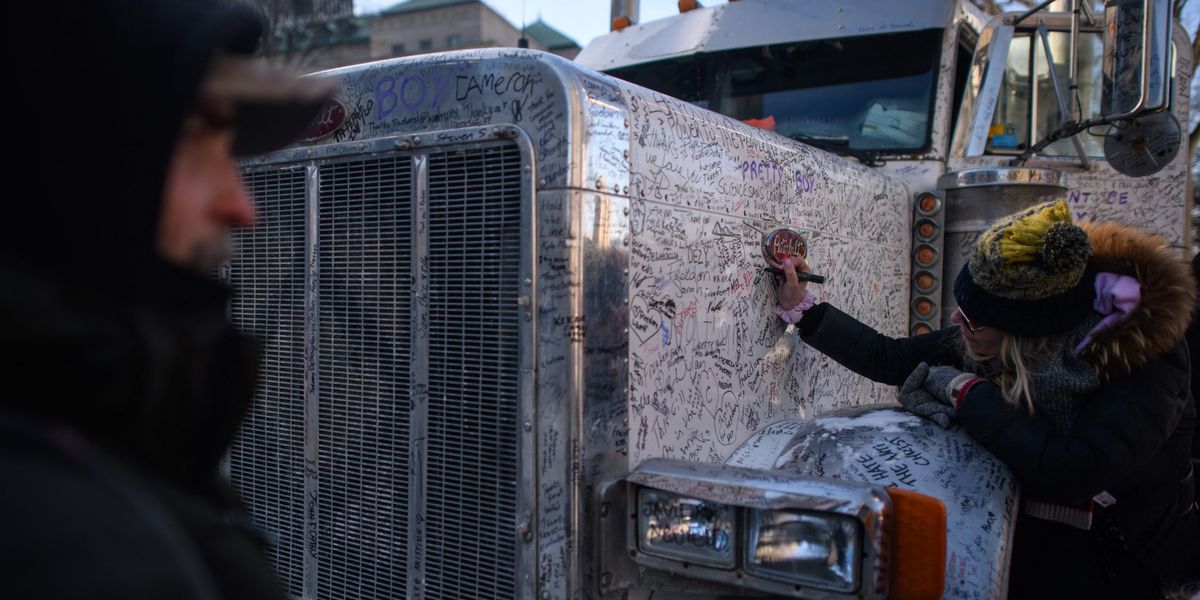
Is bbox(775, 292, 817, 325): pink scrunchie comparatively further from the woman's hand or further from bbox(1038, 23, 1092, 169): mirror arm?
bbox(1038, 23, 1092, 169): mirror arm

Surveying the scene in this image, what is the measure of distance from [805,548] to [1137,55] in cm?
196

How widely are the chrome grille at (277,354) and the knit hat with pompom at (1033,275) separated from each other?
1.73 metres

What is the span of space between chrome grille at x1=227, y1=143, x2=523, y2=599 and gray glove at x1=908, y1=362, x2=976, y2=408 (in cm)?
116

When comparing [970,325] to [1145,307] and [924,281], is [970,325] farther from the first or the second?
[924,281]

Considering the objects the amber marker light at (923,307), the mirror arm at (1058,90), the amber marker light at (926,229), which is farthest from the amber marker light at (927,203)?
the mirror arm at (1058,90)

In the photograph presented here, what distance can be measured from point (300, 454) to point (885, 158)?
8.18ft

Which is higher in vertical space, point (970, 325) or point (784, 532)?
point (970, 325)

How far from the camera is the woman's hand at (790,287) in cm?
249

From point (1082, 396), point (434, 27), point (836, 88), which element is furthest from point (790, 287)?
point (434, 27)

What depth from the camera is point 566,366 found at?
188cm

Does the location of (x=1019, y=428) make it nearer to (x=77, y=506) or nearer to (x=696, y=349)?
(x=696, y=349)

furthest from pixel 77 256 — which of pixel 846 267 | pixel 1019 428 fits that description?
pixel 846 267

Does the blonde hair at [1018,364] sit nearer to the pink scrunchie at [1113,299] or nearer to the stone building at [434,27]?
the pink scrunchie at [1113,299]

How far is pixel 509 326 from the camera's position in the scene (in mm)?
1947
